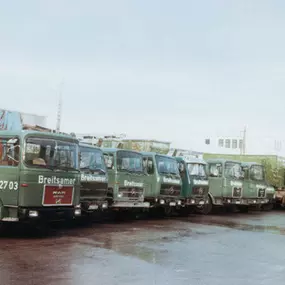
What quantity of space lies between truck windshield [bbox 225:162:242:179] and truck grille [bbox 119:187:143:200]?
21.5ft

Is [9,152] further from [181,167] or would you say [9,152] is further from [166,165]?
[181,167]

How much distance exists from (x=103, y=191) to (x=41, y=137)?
3.38 meters

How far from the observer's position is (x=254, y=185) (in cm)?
2206

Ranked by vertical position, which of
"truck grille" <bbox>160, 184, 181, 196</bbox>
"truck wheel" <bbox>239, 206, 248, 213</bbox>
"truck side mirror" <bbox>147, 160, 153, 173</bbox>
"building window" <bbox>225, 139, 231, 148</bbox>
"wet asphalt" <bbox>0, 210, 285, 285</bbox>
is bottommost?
"wet asphalt" <bbox>0, 210, 285, 285</bbox>

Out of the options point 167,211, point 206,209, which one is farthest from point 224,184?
point 167,211

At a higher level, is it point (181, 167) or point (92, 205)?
point (181, 167)

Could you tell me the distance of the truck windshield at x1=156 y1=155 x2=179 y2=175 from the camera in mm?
16703

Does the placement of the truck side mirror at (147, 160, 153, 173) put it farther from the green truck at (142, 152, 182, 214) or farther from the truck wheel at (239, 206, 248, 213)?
the truck wheel at (239, 206, 248, 213)

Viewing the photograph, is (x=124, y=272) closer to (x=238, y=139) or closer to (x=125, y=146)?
(x=125, y=146)

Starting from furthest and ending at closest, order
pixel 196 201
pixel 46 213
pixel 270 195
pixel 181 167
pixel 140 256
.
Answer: pixel 270 195
pixel 181 167
pixel 196 201
pixel 46 213
pixel 140 256

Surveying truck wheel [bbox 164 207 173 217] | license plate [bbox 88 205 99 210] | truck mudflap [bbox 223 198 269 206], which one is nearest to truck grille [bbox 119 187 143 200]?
license plate [bbox 88 205 99 210]

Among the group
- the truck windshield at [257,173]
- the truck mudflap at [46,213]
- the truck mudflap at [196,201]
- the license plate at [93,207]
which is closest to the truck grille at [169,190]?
the truck mudflap at [196,201]

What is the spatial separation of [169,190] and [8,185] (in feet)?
24.7

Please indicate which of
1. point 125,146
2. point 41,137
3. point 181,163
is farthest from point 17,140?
point 125,146
